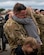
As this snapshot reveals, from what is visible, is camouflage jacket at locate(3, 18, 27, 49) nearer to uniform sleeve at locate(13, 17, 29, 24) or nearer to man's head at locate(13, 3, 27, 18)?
uniform sleeve at locate(13, 17, 29, 24)

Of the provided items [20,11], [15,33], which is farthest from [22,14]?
[15,33]

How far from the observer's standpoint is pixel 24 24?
6.86 metres

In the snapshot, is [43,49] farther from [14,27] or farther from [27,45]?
[27,45]

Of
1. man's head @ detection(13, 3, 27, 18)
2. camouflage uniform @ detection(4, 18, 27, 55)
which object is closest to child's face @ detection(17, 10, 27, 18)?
man's head @ detection(13, 3, 27, 18)

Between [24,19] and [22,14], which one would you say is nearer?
[22,14]

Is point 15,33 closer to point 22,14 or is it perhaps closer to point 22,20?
point 22,20

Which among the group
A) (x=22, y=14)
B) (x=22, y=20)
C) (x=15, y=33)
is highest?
(x=22, y=14)

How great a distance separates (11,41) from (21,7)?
737 millimetres

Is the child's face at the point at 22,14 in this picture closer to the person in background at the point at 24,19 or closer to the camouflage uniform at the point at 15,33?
the person in background at the point at 24,19

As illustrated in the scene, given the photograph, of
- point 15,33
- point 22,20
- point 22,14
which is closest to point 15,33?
point 15,33

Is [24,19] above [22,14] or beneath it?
beneath

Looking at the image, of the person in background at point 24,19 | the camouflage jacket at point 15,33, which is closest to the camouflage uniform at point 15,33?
the camouflage jacket at point 15,33

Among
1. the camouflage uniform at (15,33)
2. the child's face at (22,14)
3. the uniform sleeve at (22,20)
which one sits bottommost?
the camouflage uniform at (15,33)

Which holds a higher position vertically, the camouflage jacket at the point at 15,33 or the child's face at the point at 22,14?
the child's face at the point at 22,14
